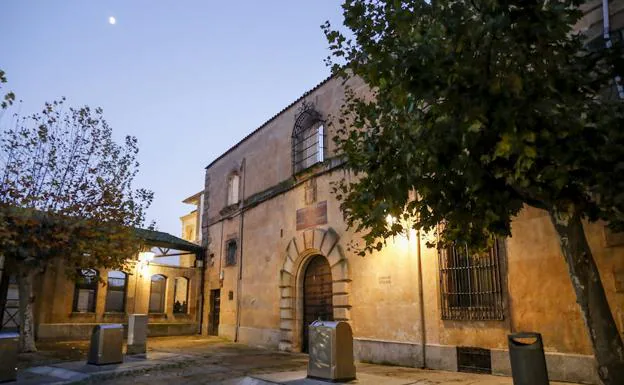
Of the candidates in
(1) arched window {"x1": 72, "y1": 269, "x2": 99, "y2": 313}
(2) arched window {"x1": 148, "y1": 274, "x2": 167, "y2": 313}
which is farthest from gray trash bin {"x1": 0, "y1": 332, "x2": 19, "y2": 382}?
(2) arched window {"x1": 148, "y1": 274, "x2": 167, "y2": 313}

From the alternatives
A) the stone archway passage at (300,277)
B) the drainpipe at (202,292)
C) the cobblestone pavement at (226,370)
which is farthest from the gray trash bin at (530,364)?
the drainpipe at (202,292)

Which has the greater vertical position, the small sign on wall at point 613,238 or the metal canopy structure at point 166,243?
the metal canopy structure at point 166,243

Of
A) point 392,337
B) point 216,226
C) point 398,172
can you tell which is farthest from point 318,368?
point 216,226

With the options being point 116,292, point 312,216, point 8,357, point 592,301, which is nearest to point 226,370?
point 8,357

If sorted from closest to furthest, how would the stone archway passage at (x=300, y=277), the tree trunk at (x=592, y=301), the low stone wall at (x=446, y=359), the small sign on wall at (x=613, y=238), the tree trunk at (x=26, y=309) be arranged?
the tree trunk at (x=592, y=301), the small sign on wall at (x=613, y=238), the low stone wall at (x=446, y=359), the stone archway passage at (x=300, y=277), the tree trunk at (x=26, y=309)

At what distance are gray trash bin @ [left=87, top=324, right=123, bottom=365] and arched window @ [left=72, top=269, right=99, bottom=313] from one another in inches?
306

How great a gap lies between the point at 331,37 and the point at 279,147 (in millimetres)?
8665

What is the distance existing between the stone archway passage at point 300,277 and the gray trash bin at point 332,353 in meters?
3.72

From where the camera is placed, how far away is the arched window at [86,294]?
1660 cm

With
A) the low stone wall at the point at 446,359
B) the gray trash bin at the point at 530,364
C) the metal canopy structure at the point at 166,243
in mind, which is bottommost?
the low stone wall at the point at 446,359

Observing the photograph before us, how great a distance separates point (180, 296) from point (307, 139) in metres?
15.0

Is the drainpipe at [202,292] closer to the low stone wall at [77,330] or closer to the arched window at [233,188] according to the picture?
the low stone wall at [77,330]

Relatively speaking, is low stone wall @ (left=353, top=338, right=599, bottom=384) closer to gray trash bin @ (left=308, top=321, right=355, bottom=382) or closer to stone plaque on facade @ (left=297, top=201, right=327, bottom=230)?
gray trash bin @ (left=308, top=321, right=355, bottom=382)

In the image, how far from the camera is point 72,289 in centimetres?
1619
